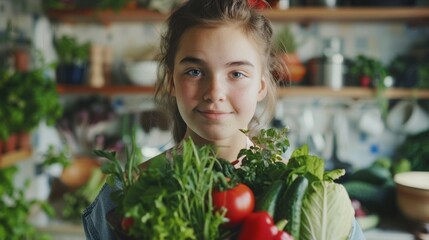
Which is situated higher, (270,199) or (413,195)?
(270,199)

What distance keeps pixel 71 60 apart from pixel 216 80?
184 centimetres

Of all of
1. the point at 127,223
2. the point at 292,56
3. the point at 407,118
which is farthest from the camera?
the point at 407,118

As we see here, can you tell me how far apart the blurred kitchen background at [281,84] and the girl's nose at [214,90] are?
4.67ft

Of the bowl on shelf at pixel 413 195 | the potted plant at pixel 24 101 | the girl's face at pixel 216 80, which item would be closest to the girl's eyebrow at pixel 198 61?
the girl's face at pixel 216 80

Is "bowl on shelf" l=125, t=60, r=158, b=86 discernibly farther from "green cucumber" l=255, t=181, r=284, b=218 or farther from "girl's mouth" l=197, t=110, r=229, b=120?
"green cucumber" l=255, t=181, r=284, b=218

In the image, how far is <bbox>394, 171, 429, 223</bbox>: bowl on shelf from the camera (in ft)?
5.53

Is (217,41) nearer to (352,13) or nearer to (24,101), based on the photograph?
(24,101)

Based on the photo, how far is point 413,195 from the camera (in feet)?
5.57

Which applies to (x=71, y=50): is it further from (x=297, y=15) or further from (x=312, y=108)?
(x=312, y=108)

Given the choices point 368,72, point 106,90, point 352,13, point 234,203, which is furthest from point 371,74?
point 234,203

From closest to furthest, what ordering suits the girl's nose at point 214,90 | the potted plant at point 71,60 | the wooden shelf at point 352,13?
the girl's nose at point 214,90, the wooden shelf at point 352,13, the potted plant at point 71,60

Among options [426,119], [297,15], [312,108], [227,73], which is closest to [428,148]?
[426,119]

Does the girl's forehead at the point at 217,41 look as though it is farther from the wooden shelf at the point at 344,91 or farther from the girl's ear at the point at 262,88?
the wooden shelf at the point at 344,91

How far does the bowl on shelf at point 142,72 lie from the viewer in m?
2.27
